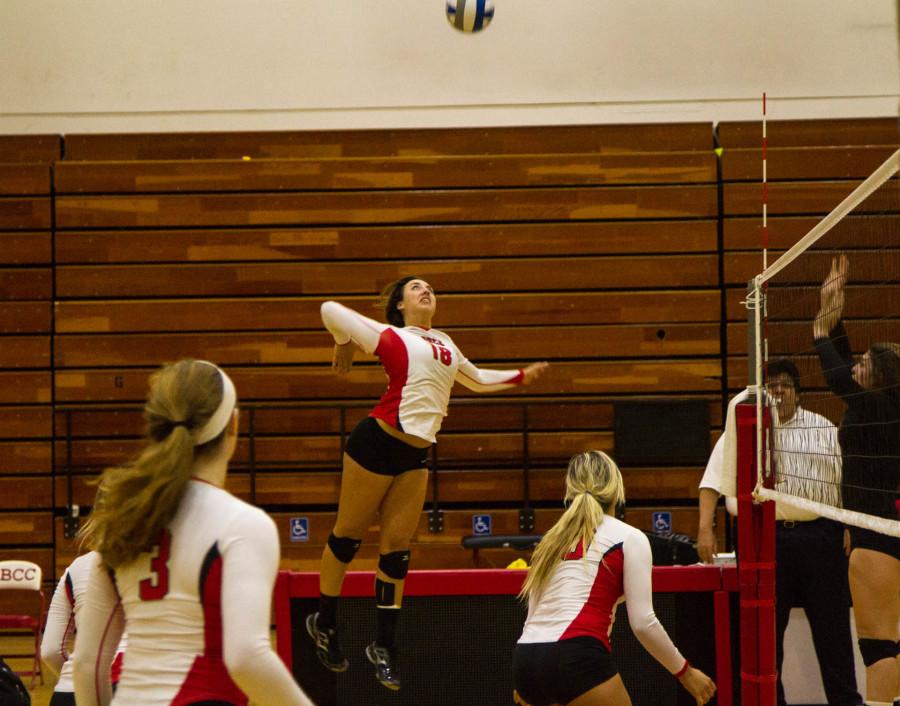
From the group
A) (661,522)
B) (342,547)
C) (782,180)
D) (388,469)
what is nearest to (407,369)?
(388,469)

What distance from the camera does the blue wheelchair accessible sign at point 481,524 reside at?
31.4 feet

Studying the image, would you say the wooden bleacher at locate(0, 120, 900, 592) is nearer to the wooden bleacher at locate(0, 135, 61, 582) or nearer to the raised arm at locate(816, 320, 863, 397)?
the wooden bleacher at locate(0, 135, 61, 582)

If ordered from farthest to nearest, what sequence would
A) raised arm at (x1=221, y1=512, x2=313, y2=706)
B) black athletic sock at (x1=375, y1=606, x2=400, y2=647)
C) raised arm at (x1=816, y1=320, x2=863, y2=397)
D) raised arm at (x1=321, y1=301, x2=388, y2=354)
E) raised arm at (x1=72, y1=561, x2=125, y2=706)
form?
1. black athletic sock at (x1=375, y1=606, x2=400, y2=647)
2. raised arm at (x1=321, y1=301, x2=388, y2=354)
3. raised arm at (x1=816, y1=320, x2=863, y2=397)
4. raised arm at (x1=72, y1=561, x2=125, y2=706)
5. raised arm at (x1=221, y1=512, x2=313, y2=706)

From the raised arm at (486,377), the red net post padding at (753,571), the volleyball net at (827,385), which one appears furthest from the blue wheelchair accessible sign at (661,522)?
the red net post padding at (753,571)

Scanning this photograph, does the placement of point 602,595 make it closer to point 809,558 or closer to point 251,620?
point 809,558

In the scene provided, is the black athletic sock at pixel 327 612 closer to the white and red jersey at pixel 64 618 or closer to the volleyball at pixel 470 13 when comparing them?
the white and red jersey at pixel 64 618

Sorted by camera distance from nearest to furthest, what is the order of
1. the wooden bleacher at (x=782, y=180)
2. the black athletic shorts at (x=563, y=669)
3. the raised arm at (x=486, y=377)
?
the black athletic shorts at (x=563, y=669) < the raised arm at (x=486, y=377) < the wooden bleacher at (x=782, y=180)

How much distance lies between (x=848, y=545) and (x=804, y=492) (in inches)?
59.9

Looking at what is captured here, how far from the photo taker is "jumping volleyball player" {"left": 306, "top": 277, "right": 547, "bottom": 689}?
505 cm

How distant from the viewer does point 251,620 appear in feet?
6.77

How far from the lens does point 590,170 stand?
386 inches

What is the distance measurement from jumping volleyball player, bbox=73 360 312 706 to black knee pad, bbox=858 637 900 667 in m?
3.74

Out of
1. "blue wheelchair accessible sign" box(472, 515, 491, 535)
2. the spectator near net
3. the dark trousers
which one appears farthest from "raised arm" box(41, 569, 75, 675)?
"blue wheelchair accessible sign" box(472, 515, 491, 535)

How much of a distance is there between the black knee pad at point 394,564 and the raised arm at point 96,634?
264 cm
